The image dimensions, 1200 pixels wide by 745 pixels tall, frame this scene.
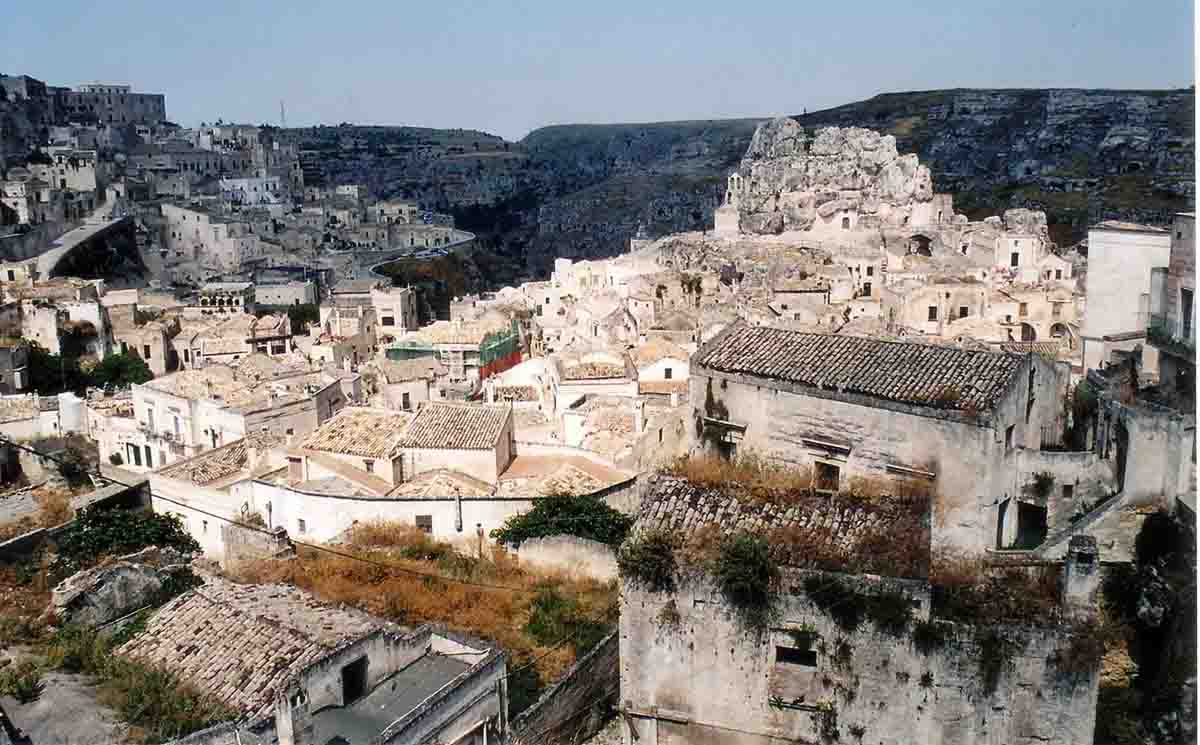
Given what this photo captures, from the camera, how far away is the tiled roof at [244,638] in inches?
463

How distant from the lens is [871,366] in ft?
45.7

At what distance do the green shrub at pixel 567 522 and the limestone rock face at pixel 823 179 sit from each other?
54751mm

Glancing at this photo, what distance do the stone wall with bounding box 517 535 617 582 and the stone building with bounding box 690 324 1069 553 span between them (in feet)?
12.5

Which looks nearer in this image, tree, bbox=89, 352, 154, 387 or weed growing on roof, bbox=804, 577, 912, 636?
weed growing on roof, bbox=804, 577, 912, 636

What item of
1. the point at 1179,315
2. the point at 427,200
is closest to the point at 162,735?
the point at 1179,315

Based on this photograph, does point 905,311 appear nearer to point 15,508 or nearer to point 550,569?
point 550,569

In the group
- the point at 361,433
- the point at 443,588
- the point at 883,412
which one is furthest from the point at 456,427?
the point at 883,412

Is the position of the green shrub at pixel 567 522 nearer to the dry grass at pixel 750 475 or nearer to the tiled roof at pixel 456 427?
the tiled roof at pixel 456 427

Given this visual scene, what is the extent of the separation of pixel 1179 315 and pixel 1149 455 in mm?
3775

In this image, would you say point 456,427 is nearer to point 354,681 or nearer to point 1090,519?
point 354,681

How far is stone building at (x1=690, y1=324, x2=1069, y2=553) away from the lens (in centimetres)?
1276

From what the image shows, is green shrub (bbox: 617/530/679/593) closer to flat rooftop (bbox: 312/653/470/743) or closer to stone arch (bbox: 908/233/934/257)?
flat rooftop (bbox: 312/653/470/743)

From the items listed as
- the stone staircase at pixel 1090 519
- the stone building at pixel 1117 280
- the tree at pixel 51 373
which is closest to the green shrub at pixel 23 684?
the stone staircase at pixel 1090 519

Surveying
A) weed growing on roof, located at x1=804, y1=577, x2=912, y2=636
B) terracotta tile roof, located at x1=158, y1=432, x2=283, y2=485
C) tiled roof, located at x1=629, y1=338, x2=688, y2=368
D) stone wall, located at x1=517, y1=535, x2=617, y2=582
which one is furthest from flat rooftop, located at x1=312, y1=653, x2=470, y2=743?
tiled roof, located at x1=629, y1=338, x2=688, y2=368
